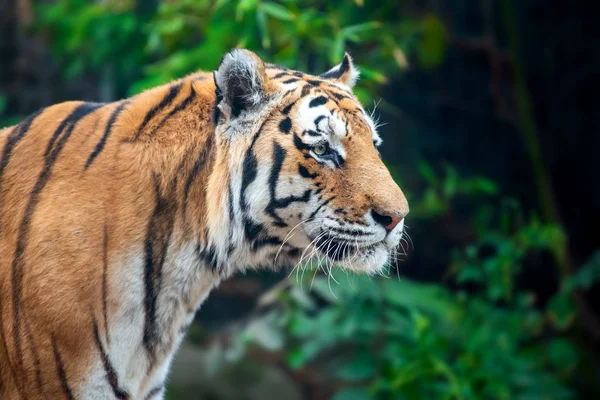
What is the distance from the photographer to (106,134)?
2.22 metres

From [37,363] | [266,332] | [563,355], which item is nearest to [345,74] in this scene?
[37,363]

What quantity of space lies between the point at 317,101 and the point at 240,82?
246mm

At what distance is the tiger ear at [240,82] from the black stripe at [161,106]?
0.64ft

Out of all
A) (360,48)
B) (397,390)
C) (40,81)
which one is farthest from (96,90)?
(397,390)

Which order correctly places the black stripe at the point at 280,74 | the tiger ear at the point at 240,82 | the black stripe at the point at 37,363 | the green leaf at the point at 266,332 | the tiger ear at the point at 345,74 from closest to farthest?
the black stripe at the point at 37,363 → the tiger ear at the point at 240,82 → the black stripe at the point at 280,74 → the tiger ear at the point at 345,74 → the green leaf at the point at 266,332

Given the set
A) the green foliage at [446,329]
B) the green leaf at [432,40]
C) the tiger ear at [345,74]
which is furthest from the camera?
the green leaf at [432,40]

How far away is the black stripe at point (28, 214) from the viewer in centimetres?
204

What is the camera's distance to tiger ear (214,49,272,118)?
6.92ft

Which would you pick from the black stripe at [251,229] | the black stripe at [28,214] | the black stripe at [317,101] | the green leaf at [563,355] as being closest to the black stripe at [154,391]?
the black stripe at [28,214]

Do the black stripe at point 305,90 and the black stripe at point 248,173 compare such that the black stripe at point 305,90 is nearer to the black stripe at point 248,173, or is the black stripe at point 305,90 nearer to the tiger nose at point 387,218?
the black stripe at point 248,173

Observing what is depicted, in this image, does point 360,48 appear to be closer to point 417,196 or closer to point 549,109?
point 417,196

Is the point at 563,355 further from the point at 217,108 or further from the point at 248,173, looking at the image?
the point at 217,108

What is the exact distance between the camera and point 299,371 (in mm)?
5395

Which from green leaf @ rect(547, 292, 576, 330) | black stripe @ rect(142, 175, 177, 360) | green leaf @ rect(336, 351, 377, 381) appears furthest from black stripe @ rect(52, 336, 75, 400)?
green leaf @ rect(547, 292, 576, 330)
